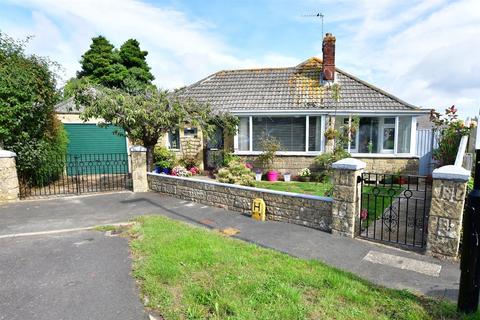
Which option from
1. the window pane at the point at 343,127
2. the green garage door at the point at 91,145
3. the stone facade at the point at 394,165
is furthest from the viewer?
the green garage door at the point at 91,145

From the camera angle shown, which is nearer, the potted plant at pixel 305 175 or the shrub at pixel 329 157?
the shrub at pixel 329 157

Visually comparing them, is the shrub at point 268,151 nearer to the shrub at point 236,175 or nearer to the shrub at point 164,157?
the shrub at point 236,175

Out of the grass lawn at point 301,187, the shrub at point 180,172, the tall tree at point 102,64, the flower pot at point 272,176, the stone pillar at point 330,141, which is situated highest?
the tall tree at point 102,64

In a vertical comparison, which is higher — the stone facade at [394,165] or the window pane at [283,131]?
the window pane at [283,131]

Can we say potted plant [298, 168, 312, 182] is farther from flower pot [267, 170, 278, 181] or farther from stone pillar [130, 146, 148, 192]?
stone pillar [130, 146, 148, 192]

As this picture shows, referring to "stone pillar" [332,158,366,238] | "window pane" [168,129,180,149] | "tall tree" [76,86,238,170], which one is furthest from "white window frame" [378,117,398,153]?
"window pane" [168,129,180,149]

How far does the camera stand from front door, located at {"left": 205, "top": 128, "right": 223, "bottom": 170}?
14328 millimetres

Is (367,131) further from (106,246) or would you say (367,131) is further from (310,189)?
(106,246)

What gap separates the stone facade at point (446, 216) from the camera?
4.55 meters

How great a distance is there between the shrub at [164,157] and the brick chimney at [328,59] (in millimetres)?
8435

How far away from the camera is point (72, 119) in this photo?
14.0m

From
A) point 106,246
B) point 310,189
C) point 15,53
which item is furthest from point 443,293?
point 15,53

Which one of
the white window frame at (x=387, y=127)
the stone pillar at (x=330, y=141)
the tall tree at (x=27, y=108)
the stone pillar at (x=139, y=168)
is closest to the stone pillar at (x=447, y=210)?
the stone pillar at (x=139, y=168)

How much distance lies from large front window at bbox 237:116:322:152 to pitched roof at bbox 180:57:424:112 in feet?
1.72
